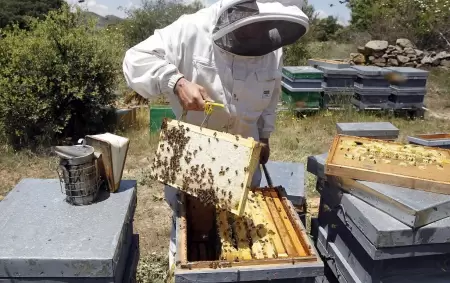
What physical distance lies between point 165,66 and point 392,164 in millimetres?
1199

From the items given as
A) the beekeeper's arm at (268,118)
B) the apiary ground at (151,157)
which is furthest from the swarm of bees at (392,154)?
the apiary ground at (151,157)

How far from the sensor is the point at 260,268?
1464 mm

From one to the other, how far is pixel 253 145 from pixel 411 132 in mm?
6255

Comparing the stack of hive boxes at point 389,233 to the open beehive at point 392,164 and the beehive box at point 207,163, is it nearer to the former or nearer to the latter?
the open beehive at point 392,164

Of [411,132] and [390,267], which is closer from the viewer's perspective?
[390,267]

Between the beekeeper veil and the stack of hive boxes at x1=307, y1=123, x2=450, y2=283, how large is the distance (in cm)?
76

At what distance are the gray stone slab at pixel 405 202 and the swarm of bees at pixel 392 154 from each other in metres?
0.18

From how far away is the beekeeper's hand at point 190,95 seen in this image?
198cm

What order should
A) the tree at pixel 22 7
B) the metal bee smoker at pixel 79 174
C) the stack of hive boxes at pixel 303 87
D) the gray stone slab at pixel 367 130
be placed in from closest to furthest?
the metal bee smoker at pixel 79 174 < the gray stone slab at pixel 367 130 < the stack of hive boxes at pixel 303 87 < the tree at pixel 22 7

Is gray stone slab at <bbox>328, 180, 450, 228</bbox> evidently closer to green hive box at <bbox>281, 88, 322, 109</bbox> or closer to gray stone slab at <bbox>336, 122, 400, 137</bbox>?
gray stone slab at <bbox>336, 122, 400, 137</bbox>

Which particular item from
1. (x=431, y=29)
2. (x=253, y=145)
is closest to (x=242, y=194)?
(x=253, y=145)

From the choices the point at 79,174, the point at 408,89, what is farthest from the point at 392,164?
the point at 408,89

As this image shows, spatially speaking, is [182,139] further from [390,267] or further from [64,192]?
[390,267]

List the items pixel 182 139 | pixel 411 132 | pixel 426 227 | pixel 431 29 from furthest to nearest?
pixel 431 29
pixel 411 132
pixel 182 139
pixel 426 227
